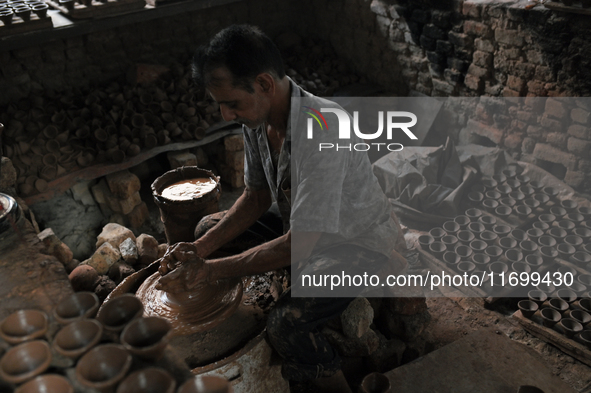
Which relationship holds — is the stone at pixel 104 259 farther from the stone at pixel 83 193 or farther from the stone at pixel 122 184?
the stone at pixel 83 193

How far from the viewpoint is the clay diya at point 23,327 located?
1101mm

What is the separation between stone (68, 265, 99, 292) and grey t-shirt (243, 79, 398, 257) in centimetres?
150

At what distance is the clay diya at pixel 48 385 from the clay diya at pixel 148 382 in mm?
121

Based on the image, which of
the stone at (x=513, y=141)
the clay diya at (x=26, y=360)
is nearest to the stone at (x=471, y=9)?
the stone at (x=513, y=141)

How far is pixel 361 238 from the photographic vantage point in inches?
97.9

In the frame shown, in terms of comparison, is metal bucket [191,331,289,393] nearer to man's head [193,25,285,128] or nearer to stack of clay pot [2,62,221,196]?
man's head [193,25,285,128]

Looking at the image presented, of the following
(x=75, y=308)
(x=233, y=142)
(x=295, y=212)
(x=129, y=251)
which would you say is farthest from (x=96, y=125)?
(x=75, y=308)

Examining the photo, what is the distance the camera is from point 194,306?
2.38m

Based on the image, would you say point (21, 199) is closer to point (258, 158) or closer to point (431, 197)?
point (258, 158)

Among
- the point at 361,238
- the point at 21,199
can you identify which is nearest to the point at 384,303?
the point at 361,238

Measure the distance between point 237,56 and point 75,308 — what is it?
1.39m

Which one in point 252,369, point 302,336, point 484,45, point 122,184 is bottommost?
point 122,184

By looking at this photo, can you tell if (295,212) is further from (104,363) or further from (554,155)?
(554,155)

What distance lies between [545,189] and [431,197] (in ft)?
3.68
